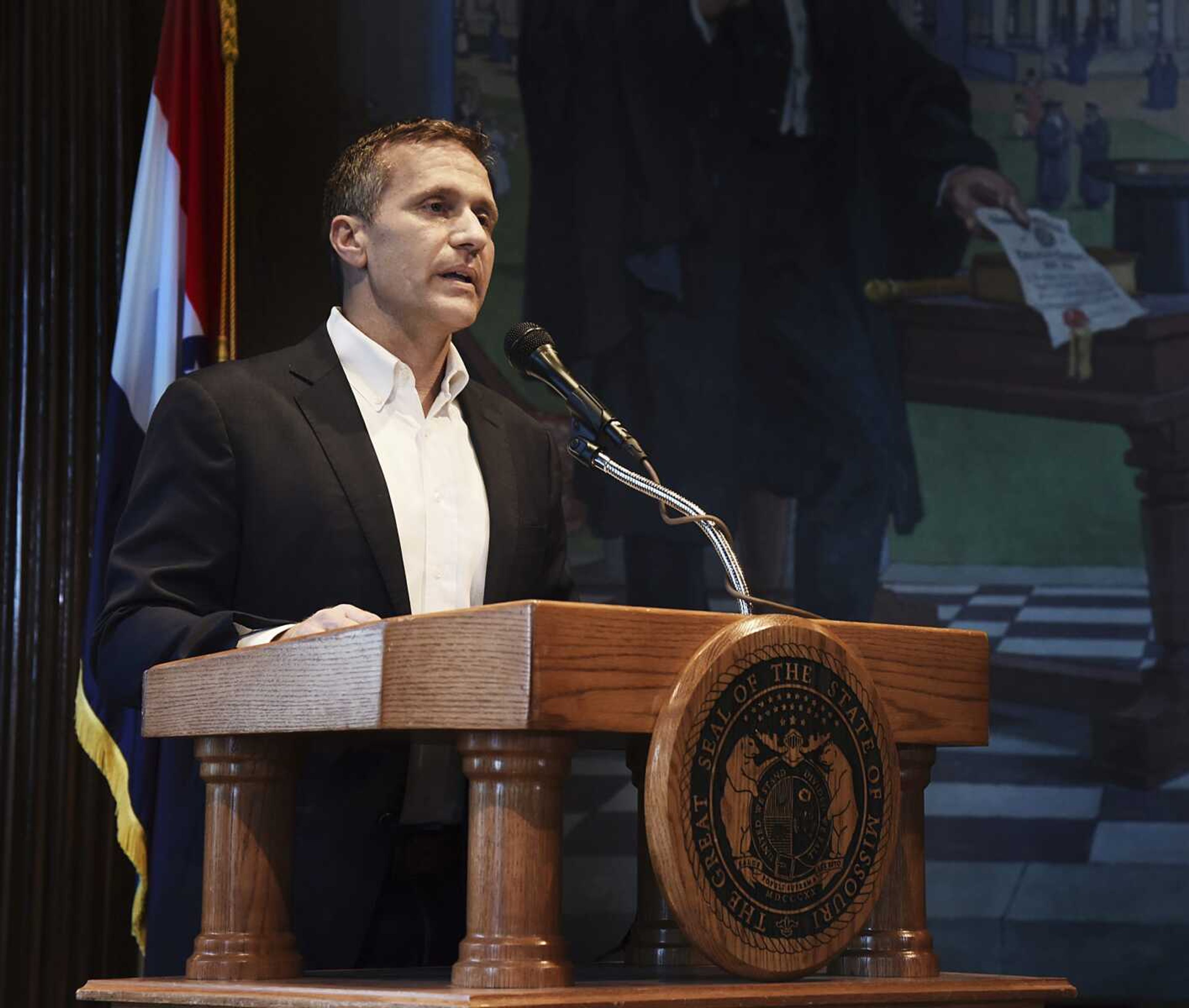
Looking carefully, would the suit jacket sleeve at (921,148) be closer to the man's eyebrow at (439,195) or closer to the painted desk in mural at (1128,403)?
the painted desk in mural at (1128,403)

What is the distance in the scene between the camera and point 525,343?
1.93 m

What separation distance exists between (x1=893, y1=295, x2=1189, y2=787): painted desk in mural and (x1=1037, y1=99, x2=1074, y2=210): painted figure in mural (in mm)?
325

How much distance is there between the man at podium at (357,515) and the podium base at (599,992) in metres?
0.27

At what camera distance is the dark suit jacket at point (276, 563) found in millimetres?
1838

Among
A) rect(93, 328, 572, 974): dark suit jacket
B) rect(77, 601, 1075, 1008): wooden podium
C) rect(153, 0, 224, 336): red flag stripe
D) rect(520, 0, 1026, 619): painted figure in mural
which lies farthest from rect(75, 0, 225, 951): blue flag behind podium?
rect(77, 601, 1075, 1008): wooden podium

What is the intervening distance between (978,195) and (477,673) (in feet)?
11.2

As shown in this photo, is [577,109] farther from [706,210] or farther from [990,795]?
[990,795]

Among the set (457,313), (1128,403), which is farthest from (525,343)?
(1128,403)

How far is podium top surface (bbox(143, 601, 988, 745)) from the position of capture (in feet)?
4.36

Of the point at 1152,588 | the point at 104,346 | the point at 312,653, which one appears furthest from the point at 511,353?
the point at 1152,588

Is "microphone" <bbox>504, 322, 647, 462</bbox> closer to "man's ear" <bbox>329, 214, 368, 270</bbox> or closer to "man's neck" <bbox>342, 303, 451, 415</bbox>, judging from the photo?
"man's neck" <bbox>342, 303, 451, 415</bbox>

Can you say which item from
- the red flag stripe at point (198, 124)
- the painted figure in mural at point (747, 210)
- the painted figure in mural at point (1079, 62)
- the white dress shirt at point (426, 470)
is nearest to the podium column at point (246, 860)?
the white dress shirt at point (426, 470)

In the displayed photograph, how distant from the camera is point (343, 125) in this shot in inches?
167

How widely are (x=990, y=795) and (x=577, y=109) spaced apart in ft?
7.03
